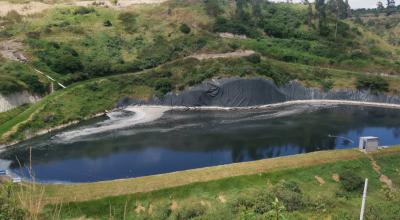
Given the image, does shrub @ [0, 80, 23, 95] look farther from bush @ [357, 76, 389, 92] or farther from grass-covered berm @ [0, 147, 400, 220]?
bush @ [357, 76, 389, 92]

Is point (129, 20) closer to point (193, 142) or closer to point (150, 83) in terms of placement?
point (150, 83)

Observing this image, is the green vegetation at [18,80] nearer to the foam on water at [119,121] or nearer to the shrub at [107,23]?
the foam on water at [119,121]

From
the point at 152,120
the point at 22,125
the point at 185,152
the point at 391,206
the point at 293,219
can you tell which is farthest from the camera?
the point at 152,120

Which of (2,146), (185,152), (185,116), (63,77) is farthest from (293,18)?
(2,146)

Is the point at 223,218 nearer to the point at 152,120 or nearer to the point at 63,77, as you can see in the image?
the point at 152,120

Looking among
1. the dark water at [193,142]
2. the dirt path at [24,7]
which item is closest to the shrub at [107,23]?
the dirt path at [24,7]

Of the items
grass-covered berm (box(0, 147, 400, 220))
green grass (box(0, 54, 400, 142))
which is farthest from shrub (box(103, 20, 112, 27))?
grass-covered berm (box(0, 147, 400, 220))
